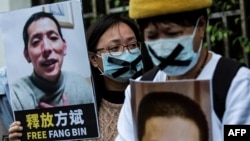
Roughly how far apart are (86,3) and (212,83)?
12.9 ft

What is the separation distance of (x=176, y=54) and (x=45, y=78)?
860mm

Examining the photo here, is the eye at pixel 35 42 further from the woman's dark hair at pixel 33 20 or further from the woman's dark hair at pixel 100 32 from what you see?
the woman's dark hair at pixel 100 32

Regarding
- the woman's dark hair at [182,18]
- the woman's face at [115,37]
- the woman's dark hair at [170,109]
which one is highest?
the woman's dark hair at [182,18]

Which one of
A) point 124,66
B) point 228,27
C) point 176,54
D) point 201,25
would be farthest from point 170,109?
point 228,27

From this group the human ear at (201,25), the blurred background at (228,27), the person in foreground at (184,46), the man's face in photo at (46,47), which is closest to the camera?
the person in foreground at (184,46)

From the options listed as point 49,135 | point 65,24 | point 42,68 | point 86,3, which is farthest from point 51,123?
point 86,3

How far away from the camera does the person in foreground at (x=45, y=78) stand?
2.70 m

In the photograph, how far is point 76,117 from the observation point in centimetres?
271

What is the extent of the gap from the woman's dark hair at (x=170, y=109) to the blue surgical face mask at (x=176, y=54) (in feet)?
0.27

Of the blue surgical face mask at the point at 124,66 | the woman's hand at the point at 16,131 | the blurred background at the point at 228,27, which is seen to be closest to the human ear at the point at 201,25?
the blue surgical face mask at the point at 124,66

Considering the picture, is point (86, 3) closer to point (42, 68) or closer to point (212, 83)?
point (42, 68)

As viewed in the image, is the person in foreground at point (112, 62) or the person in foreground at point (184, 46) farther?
the person in foreground at point (112, 62)

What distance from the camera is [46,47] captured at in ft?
8.87

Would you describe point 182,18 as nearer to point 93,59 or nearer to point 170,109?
point 170,109
